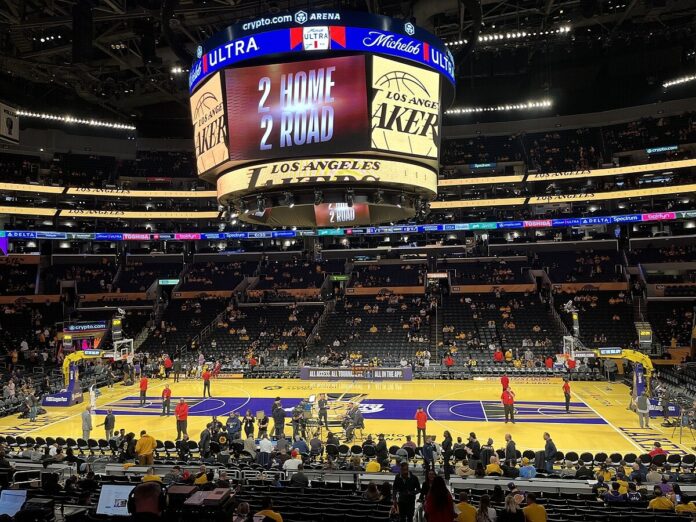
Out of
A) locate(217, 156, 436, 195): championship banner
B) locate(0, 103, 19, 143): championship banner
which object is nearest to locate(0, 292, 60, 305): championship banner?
locate(0, 103, 19, 143): championship banner

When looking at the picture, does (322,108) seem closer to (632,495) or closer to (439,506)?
(439,506)

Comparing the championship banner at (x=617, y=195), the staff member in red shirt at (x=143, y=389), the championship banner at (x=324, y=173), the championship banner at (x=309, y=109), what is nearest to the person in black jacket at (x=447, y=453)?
the championship banner at (x=324, y=173)

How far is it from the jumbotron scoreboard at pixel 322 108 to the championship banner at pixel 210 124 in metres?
0.03

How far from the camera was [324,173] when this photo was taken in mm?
8969

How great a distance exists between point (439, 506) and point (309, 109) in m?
6.33

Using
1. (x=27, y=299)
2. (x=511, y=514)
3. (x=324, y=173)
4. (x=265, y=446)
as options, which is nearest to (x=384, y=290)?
(x=27, y=299)

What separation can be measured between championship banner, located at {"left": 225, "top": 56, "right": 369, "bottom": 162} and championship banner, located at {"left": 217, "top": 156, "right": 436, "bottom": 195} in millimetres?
192

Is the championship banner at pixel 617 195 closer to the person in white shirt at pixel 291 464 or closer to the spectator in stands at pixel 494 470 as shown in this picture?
the spectator in stands at pixel 494 470

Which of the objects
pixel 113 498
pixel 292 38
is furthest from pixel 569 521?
pixel 292 38

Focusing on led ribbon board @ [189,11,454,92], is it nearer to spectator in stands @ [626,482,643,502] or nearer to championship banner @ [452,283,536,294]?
spectator in stands @ [626,482,643,502]

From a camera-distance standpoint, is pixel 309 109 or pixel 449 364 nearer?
pixel 309 109

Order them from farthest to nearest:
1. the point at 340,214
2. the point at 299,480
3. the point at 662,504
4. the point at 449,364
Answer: the point at 449,364, the point at 299,480, the point at 340,214, the point at 662,504

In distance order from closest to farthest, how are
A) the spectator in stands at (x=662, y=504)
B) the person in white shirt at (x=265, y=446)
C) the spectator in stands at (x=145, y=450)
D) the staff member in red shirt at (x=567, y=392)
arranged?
1. the spectator in stands at (x=662, y=504)
2. the spectator in stands at (x=145, y=450)
3. the person in white shirt at (x=265, y=446)
4. the staff member in red shirt at (x=567, y=392)

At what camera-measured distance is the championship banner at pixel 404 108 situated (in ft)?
30.0
